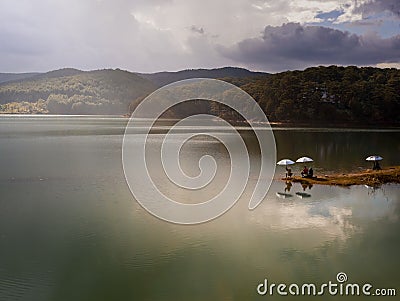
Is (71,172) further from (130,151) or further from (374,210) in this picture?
(374,210)

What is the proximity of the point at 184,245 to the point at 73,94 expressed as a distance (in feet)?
564

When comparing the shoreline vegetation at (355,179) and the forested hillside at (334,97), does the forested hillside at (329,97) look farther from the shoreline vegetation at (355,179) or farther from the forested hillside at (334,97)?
the shoreline vegetation at (355,179)

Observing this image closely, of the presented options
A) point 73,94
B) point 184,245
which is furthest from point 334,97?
point 73,94

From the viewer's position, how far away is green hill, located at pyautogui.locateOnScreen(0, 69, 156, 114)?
162250mm

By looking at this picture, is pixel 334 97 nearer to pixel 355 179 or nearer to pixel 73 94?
pixel 355 179

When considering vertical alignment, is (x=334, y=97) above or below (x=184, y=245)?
above

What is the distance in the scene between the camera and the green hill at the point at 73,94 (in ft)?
532

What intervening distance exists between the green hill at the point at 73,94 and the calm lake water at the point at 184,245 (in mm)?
147249

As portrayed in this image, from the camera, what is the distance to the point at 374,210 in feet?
45.4

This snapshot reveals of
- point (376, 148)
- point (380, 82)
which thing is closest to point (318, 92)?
point (380, 82)

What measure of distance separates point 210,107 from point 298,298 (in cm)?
8894

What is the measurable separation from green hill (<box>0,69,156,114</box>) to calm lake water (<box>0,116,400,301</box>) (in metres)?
147

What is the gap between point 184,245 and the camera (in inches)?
406

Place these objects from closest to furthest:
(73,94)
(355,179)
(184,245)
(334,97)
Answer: (184,245), (355,179), (334,97), (73,94)
